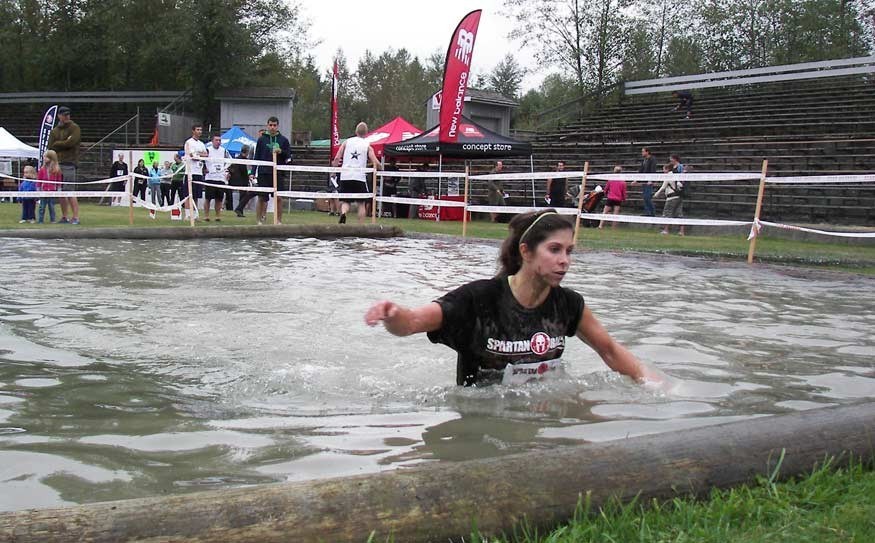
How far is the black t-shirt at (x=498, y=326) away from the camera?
4.24 meters

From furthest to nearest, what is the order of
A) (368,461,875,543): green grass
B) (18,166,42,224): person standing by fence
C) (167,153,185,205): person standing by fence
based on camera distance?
(167,153,185,205): person standing by fence < (18,166,42,224): person standing by fence < (368,461,875,543): green grass

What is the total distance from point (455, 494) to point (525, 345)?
2094 millimetres

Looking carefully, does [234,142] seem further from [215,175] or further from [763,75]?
[763,75]

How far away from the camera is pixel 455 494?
2377 mm

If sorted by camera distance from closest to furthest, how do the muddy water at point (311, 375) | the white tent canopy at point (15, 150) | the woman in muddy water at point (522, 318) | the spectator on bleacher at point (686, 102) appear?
the muddy water at point (311, 375) → the woman in muddy water at point (522, 318) → the white tent canopy at point (15, 150) → the spectator on bleacher at point (686, 102)

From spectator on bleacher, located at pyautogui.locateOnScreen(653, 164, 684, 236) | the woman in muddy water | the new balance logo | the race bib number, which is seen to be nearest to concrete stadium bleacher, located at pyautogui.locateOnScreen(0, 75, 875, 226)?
spectator on bleacher, located at pyautogui.locateOnScreen(653, 164, 684, 236)

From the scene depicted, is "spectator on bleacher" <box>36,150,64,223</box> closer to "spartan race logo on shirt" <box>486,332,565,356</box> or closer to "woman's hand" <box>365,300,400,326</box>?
"spartan race logo on shirt" <box>486,332,565,356</box>

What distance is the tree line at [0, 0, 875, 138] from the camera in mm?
41500

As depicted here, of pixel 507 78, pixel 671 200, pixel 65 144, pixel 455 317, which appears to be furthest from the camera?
pixel 507 78

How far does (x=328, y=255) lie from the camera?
1128cm

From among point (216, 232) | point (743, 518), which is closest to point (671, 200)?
point (216, 232)

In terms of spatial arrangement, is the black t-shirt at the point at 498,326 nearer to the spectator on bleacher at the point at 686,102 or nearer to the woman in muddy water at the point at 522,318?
the woman in muddy water at the point at 522,318

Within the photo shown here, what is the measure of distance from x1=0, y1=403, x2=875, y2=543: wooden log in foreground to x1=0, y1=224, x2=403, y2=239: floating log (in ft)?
35.3

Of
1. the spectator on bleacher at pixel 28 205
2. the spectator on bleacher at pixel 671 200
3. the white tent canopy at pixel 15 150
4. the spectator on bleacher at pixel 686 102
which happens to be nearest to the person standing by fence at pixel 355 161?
the spectator on bleacher at pixel 28 205
